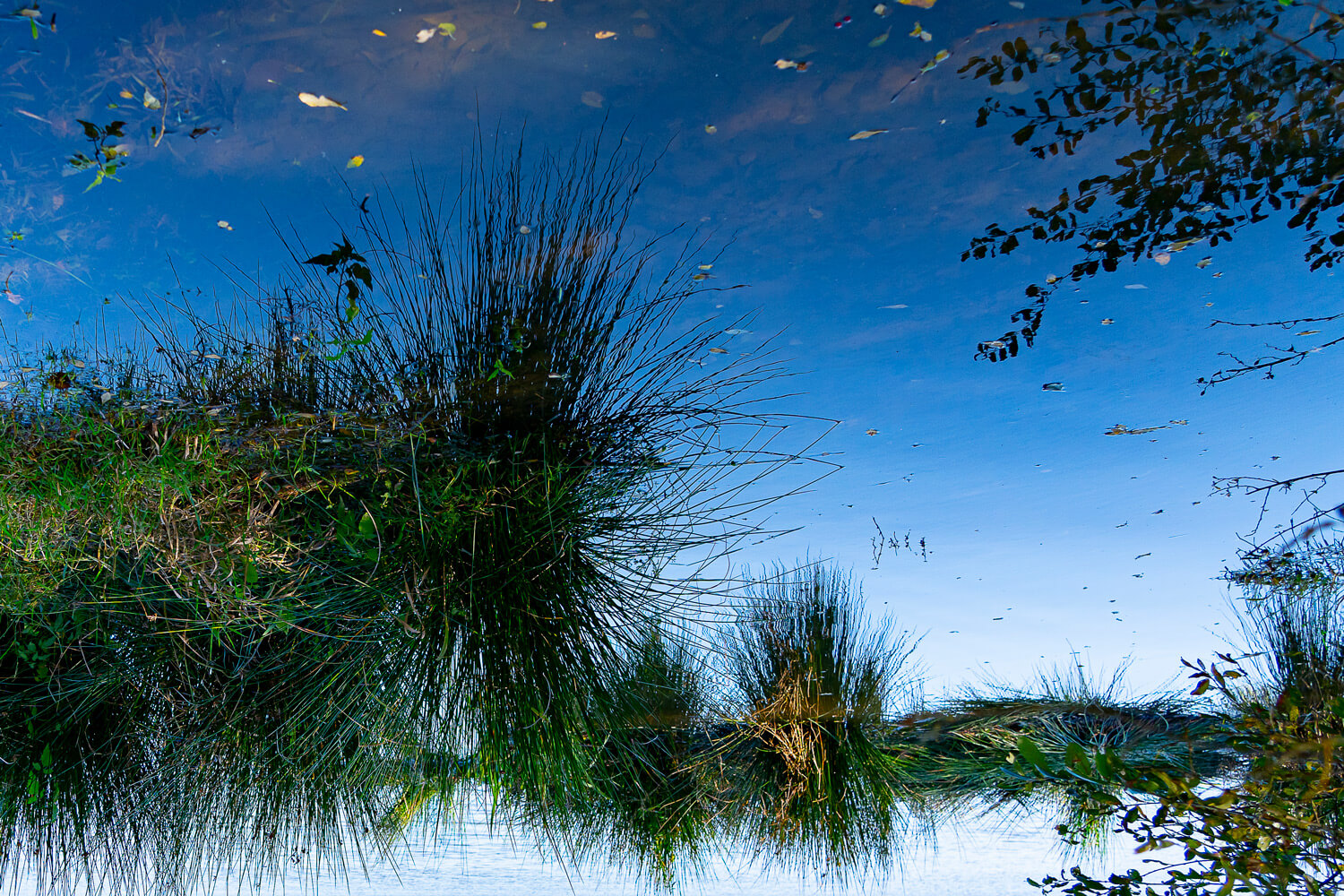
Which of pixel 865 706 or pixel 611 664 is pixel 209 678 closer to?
pixel 611 664

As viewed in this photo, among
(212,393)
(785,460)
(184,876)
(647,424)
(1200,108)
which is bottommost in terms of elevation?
(184,876)

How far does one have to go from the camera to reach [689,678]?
372cm

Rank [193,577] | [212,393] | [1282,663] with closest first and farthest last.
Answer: [193,577] → [212,393] → [1282,663]

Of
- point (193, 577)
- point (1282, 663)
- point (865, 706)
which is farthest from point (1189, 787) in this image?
point (1282, 663)

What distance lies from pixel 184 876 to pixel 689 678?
238cm

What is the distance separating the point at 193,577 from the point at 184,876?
5.37 feet

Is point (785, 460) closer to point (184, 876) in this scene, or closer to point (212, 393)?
point (212, 393)

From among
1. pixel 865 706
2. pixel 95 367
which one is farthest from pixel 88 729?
pixel 865 706

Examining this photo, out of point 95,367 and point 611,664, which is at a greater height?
point 95,367

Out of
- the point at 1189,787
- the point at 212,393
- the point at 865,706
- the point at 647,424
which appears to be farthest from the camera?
the point at 865,706

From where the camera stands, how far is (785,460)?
8.42 ft

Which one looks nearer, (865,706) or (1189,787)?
(1189,787)

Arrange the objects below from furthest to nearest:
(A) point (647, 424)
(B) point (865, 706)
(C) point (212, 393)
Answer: (B) point (865, 706)
(C) point (212, 393)
(A) point (647, 424)

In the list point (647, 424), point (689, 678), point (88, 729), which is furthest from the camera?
point (689, 678)
